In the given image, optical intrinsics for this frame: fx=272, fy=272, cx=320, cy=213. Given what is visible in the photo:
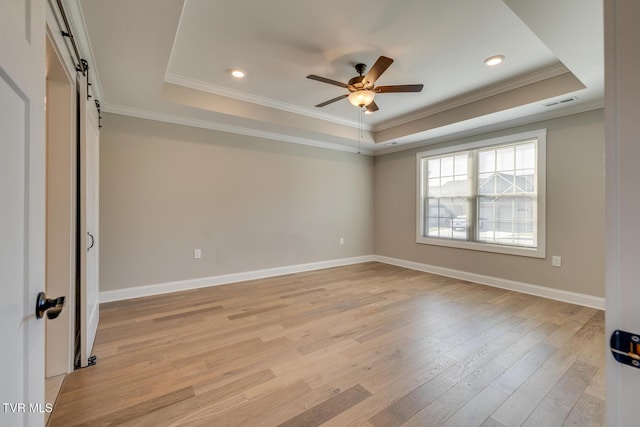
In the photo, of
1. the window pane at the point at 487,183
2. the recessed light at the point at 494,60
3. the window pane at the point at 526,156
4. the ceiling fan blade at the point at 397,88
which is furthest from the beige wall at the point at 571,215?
the ceiling fan blade at the point at 397,88

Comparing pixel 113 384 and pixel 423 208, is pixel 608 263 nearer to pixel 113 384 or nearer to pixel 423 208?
pixel 113 384

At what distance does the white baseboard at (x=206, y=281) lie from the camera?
345 centimetres

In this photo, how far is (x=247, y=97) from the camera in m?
3.73

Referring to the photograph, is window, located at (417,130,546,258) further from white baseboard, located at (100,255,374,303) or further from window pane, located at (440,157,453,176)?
white baseboard, located at (100,255,374,303)

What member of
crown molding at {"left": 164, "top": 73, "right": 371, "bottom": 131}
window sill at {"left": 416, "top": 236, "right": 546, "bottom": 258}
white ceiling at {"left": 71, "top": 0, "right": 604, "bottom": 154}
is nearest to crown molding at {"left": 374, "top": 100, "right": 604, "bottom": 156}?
white ceiling at {"left": 71, "top": 0, "right": 604, "bottom": 154}

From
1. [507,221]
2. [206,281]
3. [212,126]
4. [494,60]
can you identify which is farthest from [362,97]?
[206,281]

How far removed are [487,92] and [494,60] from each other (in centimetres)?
77

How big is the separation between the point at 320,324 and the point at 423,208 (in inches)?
132

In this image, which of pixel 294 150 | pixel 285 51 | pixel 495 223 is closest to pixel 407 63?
pixel 285 51

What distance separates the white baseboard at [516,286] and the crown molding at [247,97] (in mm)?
2989

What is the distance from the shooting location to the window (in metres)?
3.86

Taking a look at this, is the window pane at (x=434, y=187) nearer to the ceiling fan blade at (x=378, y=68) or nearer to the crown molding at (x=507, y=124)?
the crown molding at (x=507, y=124)

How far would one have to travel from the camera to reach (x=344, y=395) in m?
1.77

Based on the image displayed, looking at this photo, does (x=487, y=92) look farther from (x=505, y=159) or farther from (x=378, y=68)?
(x=378, y=68)
